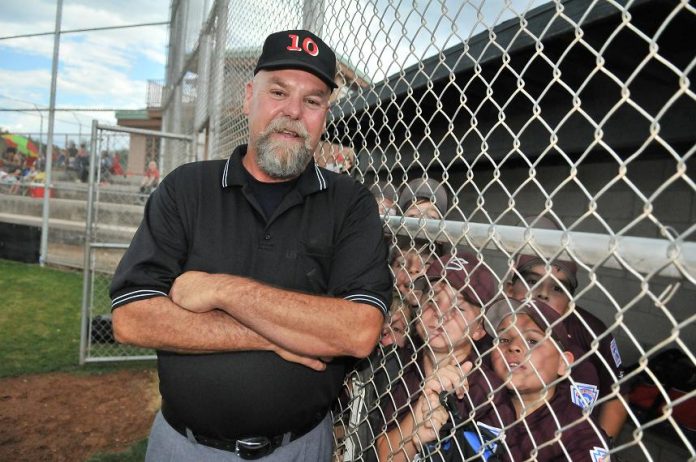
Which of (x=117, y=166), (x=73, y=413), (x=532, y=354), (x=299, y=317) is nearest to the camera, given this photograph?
(x=299, y=317)

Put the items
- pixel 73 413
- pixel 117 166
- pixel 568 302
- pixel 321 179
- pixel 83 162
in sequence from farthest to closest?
pixel 117 166 < pixel 83 162 < pixel 73 413 < pixel 568 302 < pixel 321 179

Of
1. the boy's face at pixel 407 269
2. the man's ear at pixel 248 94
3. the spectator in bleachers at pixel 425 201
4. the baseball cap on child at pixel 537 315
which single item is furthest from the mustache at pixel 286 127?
the baseball cap on child at pixel 537 315

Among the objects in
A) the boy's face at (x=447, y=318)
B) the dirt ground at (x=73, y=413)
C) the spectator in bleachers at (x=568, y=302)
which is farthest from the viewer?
the dirt ground at (x=73, y=413)

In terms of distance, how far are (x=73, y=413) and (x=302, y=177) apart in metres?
3.88

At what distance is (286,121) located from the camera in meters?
1.99

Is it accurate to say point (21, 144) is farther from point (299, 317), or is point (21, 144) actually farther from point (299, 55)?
point (299, 317)

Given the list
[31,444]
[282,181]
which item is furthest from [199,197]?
[31,444]

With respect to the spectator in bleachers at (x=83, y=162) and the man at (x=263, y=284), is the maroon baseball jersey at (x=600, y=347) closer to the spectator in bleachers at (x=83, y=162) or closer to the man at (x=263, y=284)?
the man at (x=263, y=284)

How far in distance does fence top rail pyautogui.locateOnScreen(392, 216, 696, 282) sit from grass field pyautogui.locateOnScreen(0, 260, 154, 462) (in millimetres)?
3594

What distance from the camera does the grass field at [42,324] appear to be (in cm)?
538

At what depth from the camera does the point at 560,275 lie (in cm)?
238

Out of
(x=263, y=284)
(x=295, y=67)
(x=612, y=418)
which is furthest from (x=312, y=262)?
(x=612, y=418)

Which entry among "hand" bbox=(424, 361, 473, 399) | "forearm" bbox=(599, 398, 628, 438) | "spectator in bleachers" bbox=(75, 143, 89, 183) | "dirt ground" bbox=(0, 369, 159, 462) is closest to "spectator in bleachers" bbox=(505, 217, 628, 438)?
"forearm" bbox=(599, 398, 628, 438)

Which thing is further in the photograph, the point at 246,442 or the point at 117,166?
the point at 117,166
